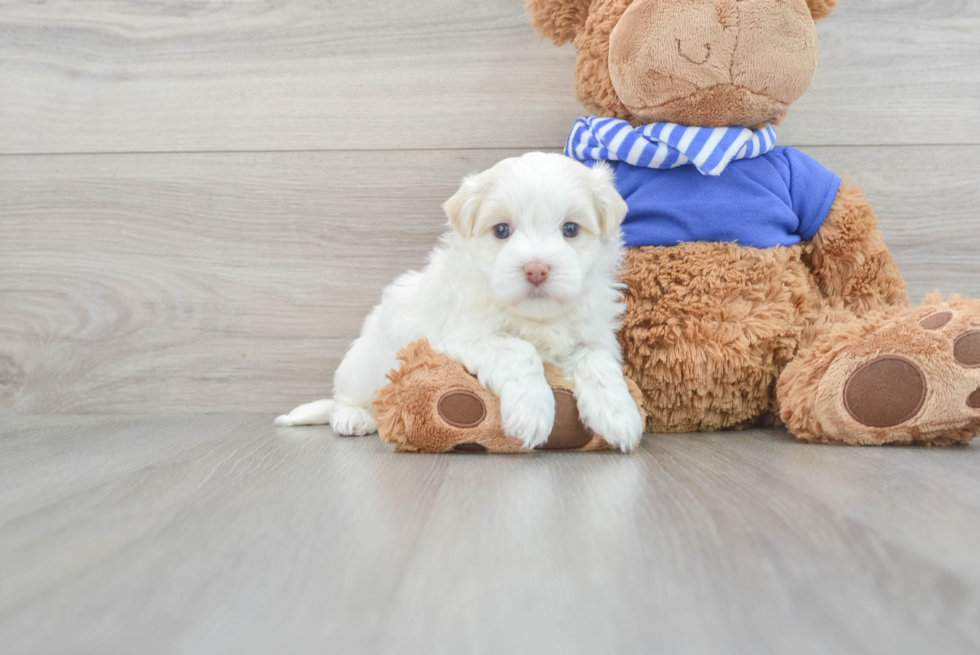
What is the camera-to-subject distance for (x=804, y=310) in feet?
4.09

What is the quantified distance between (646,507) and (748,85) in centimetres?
76

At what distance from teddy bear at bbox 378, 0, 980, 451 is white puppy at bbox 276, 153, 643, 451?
50 millimetres

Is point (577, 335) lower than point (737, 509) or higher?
higher

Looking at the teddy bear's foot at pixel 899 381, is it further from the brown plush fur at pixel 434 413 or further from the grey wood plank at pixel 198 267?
the grey wood plank at pixel 198 267

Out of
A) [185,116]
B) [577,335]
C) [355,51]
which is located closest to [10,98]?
[185,116]

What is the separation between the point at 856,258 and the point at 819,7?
44cm

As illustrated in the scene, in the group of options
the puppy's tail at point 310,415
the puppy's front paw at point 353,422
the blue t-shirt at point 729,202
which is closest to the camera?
the blue t-shirt at point 729,202

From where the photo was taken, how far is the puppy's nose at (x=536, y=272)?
1036mm

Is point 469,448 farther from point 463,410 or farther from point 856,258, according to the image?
point 856,258

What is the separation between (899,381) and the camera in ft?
3.31

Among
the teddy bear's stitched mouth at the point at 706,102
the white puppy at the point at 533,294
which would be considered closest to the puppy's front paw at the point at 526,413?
the white puppy at the point at 533,294

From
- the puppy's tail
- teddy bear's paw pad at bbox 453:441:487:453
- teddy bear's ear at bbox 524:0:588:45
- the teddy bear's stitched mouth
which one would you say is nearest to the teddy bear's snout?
the teddy bear's stitched mouth

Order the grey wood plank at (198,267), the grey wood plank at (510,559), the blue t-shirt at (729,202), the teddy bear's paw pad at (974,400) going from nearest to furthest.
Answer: the grey wood plank at (510,559) < the teddy bear's paw pad at (974,400) < the blue t-shirt at (729,202) < the grey wood plank at (198,267)

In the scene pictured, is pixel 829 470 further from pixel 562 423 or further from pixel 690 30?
pixel 690 30
